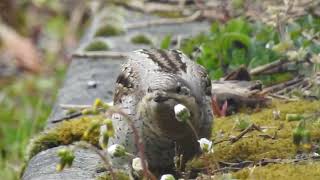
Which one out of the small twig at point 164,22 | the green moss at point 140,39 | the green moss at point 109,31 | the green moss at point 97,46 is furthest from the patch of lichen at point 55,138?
the small twig at point 164,22

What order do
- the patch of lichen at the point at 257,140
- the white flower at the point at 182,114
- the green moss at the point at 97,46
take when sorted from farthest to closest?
the green moss at the point at 97,46
the patch of lichen at the point at 257,140
the white flower at the point at 182,114

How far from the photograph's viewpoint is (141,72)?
378cm

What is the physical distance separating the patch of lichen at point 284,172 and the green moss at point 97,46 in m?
3.73

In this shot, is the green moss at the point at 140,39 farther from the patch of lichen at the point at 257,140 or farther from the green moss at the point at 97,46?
the patch of lichen at the point at 257,140

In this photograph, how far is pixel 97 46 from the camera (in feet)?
24.3

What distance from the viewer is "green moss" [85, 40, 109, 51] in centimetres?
738

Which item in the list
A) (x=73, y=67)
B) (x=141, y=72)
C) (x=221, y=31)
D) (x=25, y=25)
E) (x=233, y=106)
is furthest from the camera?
(x=25, y=25)

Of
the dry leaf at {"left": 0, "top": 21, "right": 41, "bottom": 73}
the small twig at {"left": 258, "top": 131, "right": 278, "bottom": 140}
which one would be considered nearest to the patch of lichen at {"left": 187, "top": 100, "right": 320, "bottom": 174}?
the small twig at {"left": 258, "top": 131, "right": 278, "bottom": 140}

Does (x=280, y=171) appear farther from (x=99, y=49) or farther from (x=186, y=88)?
(x=99, y=49)

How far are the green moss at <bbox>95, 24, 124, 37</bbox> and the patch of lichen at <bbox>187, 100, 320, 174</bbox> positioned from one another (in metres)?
3.07

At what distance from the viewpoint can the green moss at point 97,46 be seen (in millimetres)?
7375

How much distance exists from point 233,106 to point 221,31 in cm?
111

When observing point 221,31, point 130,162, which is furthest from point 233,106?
point 130,162

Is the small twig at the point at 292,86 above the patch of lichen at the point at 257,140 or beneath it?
above
